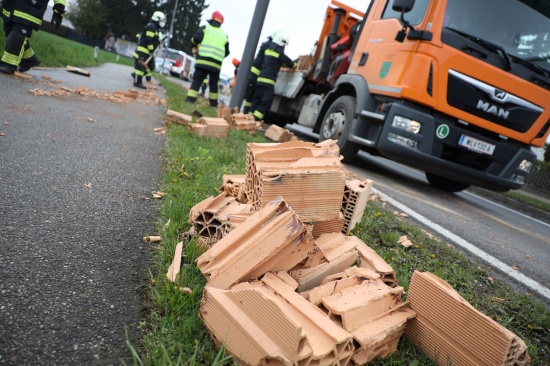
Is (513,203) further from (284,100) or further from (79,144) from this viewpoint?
(79,144)

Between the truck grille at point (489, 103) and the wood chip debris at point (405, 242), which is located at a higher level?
the truck grille at point (489, 103)

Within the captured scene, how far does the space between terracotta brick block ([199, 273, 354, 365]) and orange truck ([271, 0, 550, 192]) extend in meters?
4.13

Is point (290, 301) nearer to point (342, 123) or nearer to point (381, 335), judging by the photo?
point (381, 335)

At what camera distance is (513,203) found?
1009 cm

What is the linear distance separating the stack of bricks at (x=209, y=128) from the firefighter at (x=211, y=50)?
13.2 ft

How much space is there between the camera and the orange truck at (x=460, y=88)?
4.88 metres

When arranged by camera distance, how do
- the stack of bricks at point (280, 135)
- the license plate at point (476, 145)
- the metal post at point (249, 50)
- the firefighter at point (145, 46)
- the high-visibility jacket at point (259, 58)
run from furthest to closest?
the firefighter at point (145, 46) < the high-visibility jacket at point (259, 58) < the metal post at point (249, 50) < the stack of bricks at point (280, 135) < the license plate at point (476, 145)

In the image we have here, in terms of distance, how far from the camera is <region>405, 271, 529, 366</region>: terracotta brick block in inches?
58.9

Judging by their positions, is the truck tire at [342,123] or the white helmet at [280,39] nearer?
the truck tire at [342,123]

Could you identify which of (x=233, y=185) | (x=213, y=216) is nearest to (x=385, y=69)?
(x=233, y=185)

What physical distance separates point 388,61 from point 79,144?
404 cm

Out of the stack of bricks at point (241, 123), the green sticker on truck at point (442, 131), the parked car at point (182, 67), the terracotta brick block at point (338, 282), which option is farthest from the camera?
the parked car at point (182, 67)

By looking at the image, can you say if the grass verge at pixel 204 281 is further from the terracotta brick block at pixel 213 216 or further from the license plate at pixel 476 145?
the license plate at pixel 476 145

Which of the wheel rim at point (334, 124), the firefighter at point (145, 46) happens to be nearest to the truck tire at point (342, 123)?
the wheel rim at point (334, 124)
